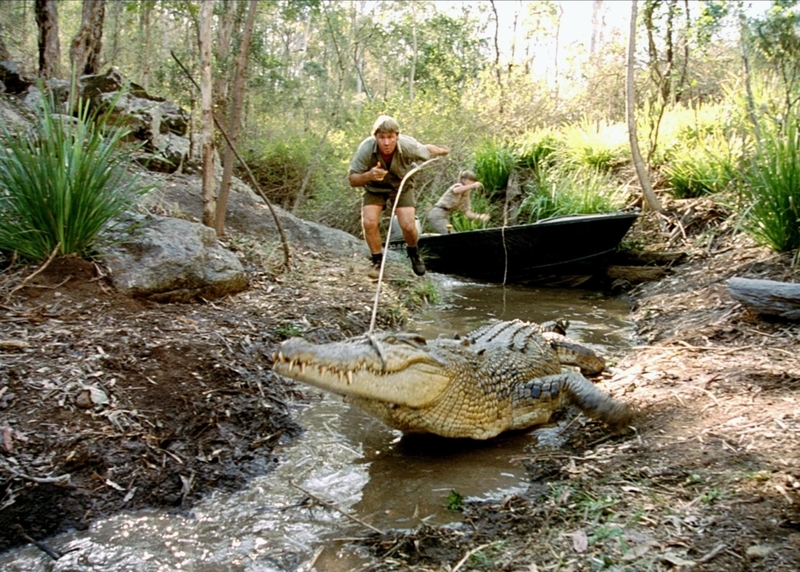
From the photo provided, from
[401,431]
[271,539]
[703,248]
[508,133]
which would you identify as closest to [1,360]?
[271,539]

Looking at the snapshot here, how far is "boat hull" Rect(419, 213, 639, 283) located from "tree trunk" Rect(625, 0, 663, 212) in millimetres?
1393

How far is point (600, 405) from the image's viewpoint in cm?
337

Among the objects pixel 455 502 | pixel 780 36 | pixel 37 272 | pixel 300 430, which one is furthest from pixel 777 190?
pixel 37 272

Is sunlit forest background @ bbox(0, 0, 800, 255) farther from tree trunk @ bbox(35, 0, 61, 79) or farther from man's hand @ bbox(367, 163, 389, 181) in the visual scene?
man's hand @ bbox(367, 163, 389, 181)

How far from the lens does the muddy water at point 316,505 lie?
2.42 m

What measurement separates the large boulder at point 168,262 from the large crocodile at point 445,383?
6.85 ft

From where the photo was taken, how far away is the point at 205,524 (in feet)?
8.77

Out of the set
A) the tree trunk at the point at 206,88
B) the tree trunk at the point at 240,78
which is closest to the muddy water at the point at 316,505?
the tree trunk at the point at 206,88

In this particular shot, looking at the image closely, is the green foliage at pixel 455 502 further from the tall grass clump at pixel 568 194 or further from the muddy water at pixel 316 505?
the tall grass clump at pixel 568 194

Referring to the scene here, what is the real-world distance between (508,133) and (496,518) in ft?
41.0

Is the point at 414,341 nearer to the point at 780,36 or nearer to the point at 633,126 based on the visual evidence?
the point at 633,126

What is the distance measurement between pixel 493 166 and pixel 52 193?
9352mm

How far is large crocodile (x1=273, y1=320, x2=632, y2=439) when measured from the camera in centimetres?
301

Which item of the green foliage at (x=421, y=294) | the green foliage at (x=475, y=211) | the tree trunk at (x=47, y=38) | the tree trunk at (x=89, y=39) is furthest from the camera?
the green foliage at (x=475, y=211)
